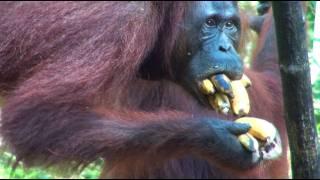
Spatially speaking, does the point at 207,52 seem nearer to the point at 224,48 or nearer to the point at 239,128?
the point at 224,48

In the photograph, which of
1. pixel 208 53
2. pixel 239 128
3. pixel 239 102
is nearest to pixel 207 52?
pixel 208 53

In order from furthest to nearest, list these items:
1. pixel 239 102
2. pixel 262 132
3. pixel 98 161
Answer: pixel 239 102 → pixel 98 161 → pixel 262 132

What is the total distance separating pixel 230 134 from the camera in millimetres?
1137

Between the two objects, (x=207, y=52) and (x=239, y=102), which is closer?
(x=239, y=102)

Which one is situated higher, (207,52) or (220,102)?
(207,52)

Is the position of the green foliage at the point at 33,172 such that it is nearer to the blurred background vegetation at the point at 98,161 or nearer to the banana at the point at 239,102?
the blurred background vegetation at the point at 98,161

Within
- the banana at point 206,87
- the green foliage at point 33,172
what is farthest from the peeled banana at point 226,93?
the green foliage at point 33,172

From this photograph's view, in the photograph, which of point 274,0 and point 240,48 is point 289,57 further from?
point 240,48

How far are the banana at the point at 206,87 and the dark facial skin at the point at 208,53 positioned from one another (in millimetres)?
14

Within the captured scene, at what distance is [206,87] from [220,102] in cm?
15

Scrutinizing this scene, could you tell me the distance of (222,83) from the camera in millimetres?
1383

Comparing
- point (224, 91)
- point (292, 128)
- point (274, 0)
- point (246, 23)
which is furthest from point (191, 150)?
point (246, 23)

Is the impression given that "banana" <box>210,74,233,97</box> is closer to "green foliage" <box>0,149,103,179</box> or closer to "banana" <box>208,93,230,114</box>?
"banana" <box>208,93,230,114</box>

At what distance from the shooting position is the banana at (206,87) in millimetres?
1440
